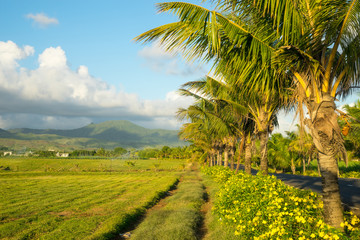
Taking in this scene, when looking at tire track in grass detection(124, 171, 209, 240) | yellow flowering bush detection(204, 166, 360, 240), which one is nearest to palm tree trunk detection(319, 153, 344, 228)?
yellow flowering bush detection(204, 166, 360, 240)

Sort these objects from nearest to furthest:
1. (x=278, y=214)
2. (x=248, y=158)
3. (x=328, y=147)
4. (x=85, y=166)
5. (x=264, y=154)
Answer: (x=278, y=214) → (x=328, y=147) → (x=264, y=154) → (x=248, y=158) → (x=85, y=166)

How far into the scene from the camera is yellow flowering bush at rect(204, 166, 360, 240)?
12.9 feet

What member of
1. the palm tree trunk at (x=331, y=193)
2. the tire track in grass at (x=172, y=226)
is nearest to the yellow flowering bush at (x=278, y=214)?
the palm tree trunk at (x=331, y=193)

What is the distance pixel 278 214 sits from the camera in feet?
15.2

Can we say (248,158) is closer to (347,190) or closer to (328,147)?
(347,190)

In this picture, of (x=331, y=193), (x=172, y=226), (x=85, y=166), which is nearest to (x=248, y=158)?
(x=172, y=226)

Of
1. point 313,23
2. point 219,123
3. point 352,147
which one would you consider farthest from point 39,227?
point 352,147

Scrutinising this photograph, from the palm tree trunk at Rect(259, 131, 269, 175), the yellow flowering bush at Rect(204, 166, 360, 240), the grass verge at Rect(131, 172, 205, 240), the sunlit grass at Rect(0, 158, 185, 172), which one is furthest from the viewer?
the sunlit grass at Rect(0, 158, 185, 172)

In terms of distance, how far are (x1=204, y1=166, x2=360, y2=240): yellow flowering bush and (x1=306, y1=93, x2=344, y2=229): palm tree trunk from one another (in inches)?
10.4

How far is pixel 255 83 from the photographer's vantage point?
6543 mm

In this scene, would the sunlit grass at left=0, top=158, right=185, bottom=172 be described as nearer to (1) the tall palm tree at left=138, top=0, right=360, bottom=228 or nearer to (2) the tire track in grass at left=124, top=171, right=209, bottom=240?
(2) the tire track in grass at left=124, top=171, right=209, bottom=240

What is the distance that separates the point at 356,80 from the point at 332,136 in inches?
78.9

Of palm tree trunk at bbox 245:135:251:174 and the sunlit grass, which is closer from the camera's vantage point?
palm tree trunk at bbox 245:135:251:174

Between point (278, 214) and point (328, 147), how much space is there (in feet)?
5.23
